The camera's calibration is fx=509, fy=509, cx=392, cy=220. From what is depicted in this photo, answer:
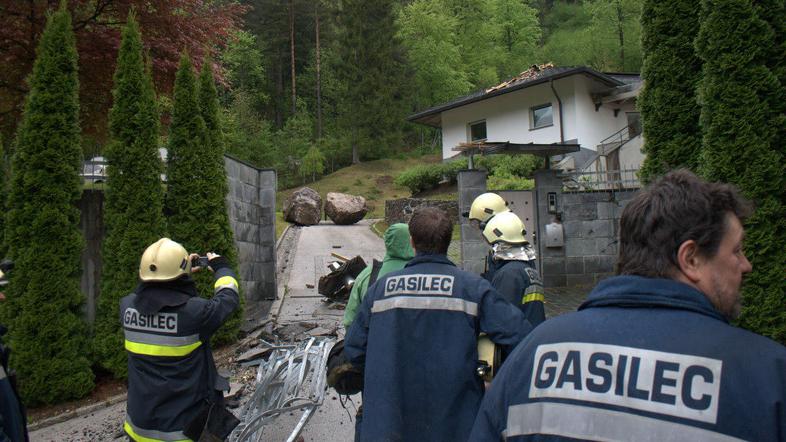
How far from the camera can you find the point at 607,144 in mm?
22375

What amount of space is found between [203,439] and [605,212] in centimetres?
914

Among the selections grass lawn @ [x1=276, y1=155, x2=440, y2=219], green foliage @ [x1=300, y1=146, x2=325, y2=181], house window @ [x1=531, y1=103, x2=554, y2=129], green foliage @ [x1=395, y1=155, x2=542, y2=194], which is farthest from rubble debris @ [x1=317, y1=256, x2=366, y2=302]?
green foliage @ [x1=300, y1=146, x2=325, y2=181]

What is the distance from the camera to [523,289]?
3170 millimetres

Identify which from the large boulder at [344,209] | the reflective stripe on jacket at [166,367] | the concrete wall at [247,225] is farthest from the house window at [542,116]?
the reflective stripe on jacket at [166,367]

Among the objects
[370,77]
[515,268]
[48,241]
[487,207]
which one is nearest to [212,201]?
[48,241]

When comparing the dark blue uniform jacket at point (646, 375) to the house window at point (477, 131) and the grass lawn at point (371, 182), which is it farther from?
the house window at point (477, 131)

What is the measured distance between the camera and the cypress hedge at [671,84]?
598cm

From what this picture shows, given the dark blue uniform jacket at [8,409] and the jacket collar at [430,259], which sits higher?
the jacket collar at [430,259]

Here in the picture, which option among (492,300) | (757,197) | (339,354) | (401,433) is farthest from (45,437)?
(757,197)

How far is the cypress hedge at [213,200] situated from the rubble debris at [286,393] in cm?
194

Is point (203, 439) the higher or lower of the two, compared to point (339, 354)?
lower

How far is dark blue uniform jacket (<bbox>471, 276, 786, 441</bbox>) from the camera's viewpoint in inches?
42.5

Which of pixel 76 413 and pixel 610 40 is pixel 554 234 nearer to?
pixel 76 413

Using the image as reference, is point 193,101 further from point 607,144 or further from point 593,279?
point 607,144
